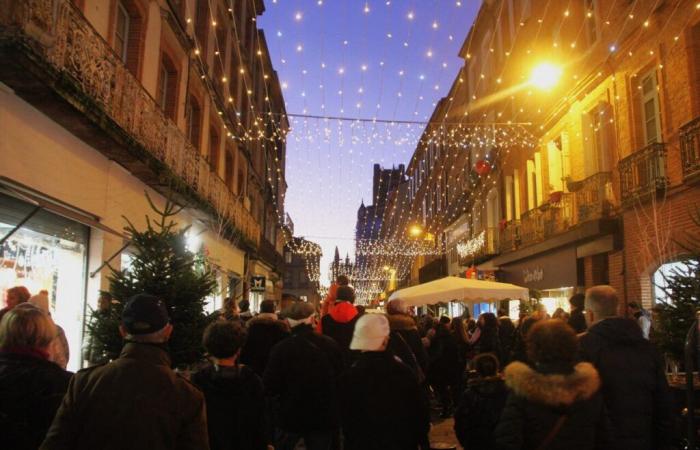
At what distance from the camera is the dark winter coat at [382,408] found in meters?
3.65

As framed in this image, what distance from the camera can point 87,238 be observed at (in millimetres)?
9891

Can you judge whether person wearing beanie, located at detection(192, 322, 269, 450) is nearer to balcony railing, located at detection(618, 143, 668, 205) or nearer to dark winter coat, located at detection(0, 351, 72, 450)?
dark winter coat, located at detection(0, 351, 72, 450)

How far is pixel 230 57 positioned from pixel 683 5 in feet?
49.8

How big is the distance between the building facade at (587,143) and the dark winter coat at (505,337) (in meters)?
2.99

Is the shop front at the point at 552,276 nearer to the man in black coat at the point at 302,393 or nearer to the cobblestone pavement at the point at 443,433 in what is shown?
the cobblestone pavement at the point at 443,433

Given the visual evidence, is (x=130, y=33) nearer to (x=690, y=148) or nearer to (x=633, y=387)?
(x=690, y=148)

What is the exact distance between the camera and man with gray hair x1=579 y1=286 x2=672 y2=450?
3723 millimetres

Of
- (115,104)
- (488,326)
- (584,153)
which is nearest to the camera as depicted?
(115,104)

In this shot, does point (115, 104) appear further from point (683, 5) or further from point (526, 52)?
→ point (526, 52)

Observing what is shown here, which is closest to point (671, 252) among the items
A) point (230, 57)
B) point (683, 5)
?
point (683, 5)

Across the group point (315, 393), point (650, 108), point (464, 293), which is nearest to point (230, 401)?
point (315, 393)

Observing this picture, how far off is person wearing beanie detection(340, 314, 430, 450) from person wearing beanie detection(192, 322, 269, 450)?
0.55 meters

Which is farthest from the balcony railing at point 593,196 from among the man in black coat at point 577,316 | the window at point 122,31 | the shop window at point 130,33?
the window at point 122,31

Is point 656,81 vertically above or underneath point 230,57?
underneath
